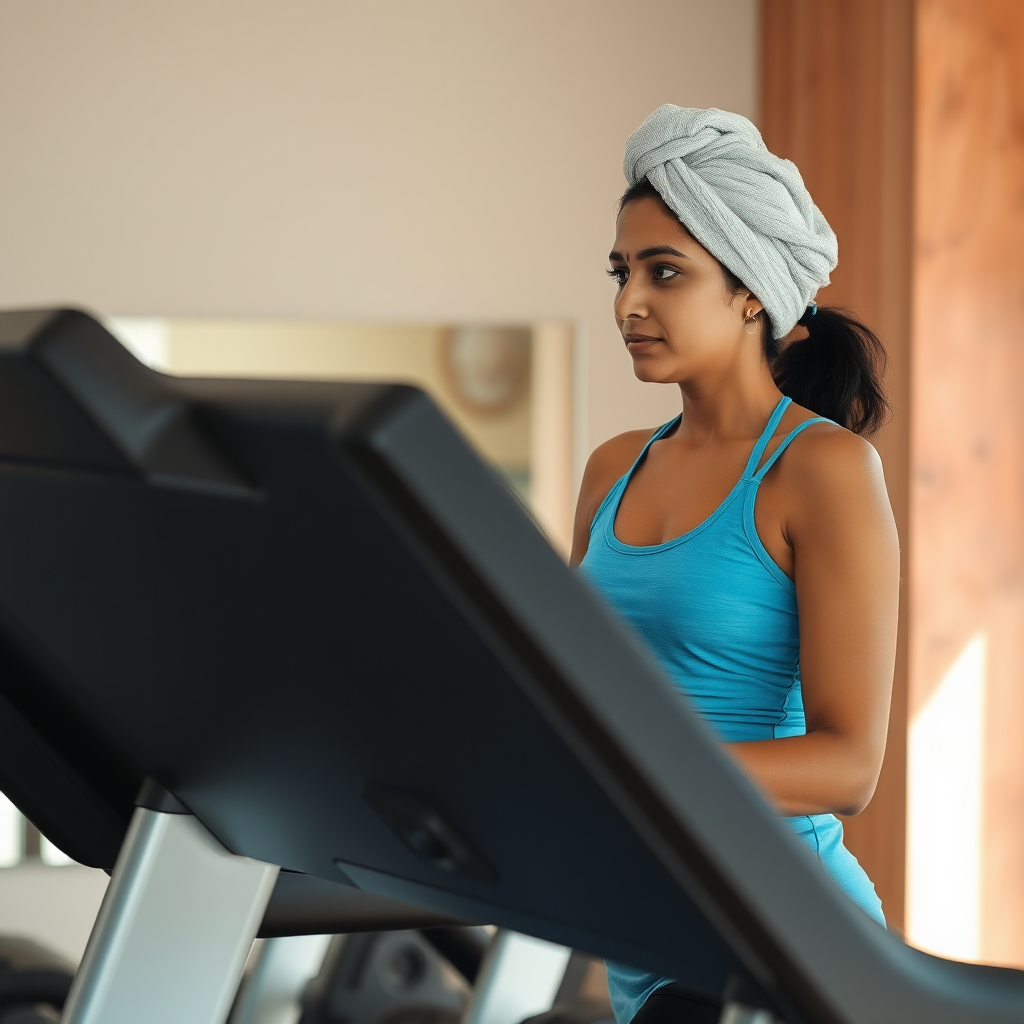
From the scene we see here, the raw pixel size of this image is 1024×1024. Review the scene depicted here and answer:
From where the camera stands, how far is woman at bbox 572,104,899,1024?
1.08 meters

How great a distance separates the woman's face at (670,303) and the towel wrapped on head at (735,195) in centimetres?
2

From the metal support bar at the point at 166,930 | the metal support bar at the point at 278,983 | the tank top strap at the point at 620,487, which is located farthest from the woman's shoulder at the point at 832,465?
the metal support bar at the point at 278,983

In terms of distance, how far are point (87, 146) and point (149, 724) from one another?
3019 millimetres

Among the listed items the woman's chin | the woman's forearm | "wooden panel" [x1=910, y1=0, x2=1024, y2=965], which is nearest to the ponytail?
the woman's chin

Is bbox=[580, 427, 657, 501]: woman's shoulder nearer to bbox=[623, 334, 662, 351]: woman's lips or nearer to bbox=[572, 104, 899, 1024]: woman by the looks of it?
bbox=[572, 104, 899, 1024]: woman

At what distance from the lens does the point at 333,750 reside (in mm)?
585

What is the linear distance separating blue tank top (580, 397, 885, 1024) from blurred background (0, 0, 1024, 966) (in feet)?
6.16

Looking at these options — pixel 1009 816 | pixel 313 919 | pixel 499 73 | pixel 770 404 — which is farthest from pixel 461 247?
pixel 313 919

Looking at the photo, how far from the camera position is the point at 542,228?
3.69 meters

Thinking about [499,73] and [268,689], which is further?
[499,73]

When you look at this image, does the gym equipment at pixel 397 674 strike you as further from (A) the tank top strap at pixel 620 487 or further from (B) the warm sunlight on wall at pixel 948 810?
(B) the warm sunlight on wall at pixel 948 810

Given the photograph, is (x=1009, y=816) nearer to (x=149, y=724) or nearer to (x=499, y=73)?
(x=499, y=73)

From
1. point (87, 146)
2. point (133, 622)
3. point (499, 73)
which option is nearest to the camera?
point (133, 622)

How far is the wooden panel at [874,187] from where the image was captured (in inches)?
120
